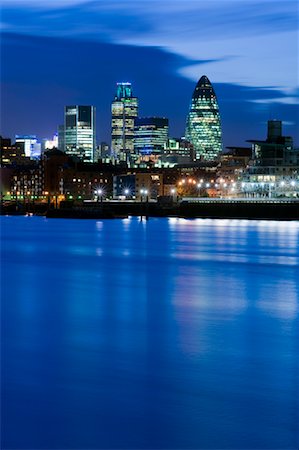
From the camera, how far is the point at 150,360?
10.4m

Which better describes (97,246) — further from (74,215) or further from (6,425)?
(74,215)

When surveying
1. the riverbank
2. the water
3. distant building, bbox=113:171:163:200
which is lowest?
the water

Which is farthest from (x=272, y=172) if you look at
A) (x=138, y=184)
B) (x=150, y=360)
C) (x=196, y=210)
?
(x=150, y=360)

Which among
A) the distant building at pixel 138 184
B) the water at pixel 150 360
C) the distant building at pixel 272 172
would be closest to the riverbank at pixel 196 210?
the distant building at pixel 272 172

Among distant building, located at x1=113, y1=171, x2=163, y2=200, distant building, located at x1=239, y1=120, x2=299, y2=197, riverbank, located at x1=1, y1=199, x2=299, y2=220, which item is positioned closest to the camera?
riverbank, located at x1=1, y1=199, x2=299, y2=220

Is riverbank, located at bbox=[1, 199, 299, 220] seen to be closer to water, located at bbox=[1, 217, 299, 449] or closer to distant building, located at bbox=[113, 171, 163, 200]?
distant building, located at bbox=[113, 171, 163, 200]

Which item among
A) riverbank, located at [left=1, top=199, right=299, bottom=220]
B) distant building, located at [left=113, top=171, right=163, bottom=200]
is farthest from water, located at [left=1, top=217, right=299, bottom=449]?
distant building, located at [left=113, top=171, right=163, bottom=200]

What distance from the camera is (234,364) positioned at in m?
10.2

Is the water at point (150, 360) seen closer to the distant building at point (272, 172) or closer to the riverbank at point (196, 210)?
the riverbank at point (196, 210)

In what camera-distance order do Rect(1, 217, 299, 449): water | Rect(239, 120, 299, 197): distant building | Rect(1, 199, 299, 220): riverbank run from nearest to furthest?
Rect(1, 217, 299, 449): water → Rect(1, 199, 299, 220): riverbank → Rect(239, 120, 299, 197): distant building

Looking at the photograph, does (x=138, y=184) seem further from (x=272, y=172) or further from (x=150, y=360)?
(x=150, y=360)

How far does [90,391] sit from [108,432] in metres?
1.33

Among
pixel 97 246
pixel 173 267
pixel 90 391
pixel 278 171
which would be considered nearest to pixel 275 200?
pixel 278 171

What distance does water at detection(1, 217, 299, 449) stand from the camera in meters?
7.62
